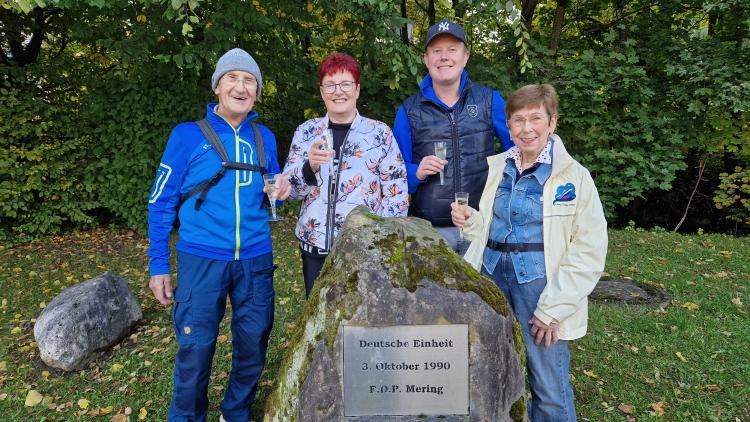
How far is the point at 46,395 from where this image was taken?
4.19 m

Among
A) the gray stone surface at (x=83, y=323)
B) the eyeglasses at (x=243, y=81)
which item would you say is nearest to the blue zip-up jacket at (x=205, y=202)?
the eyeglasses at (x=243, y=81)

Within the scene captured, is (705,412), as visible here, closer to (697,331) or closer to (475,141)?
(697,331)

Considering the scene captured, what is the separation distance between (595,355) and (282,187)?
3.45 m

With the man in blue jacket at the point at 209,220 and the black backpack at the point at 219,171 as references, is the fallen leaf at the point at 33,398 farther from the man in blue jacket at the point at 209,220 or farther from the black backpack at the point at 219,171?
the black backpack at the point at 219,171

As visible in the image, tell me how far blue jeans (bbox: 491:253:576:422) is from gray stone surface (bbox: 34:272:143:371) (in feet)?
13.2

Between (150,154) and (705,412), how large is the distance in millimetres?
8515

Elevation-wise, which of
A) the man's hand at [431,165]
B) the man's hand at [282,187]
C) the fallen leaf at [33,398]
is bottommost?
the fallen leaf at [33,398]

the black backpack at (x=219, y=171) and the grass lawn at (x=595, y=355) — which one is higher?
the black backpack at (x=219, y=171)

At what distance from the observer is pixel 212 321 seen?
2924mm

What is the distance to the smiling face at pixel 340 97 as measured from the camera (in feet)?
9.10

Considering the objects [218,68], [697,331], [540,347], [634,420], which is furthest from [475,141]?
[697,331]

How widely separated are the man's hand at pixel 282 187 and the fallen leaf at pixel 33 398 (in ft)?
9.78

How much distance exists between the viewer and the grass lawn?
3.91 metres

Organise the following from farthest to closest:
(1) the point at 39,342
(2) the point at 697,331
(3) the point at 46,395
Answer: (2) the point at 697,331 < (1) the point at 39,342 < (3) the point at 46,395
